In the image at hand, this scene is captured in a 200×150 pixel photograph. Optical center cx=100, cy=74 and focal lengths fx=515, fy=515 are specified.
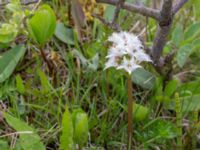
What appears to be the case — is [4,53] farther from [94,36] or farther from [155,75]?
[155,75]

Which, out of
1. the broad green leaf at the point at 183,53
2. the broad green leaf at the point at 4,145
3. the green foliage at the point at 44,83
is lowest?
the broad green leaf at the point at 4,145

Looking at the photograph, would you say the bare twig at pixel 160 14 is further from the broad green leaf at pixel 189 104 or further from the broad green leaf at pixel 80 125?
the broad green leaf at pixel 80 125

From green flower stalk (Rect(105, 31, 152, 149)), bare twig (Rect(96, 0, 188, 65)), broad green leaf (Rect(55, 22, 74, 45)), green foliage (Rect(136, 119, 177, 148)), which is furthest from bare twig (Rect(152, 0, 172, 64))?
broad green leaf (Rect(55, 22, 74, 45))

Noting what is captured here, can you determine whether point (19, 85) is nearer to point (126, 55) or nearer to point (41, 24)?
point (41, 24)

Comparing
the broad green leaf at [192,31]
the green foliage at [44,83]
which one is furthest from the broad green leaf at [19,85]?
the broad green leaf at [192,31]

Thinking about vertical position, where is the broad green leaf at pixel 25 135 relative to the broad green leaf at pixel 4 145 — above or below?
above

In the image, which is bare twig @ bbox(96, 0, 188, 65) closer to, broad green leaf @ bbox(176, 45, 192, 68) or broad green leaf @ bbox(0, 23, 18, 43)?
broad green leaf @ bbox(176, 45, 192, 68)
